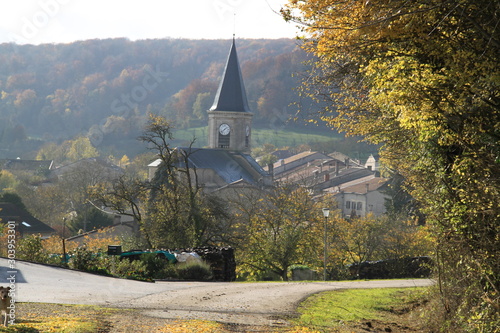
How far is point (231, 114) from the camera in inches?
3300

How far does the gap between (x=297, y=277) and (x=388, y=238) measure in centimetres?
1025

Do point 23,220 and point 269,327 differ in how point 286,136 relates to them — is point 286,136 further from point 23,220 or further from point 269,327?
point 269,327

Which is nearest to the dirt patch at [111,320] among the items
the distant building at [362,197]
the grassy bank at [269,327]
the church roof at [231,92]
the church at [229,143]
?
the grassy bank at [269,327]

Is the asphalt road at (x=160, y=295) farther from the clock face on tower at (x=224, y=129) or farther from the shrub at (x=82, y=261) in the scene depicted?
the clock face on tower at (x=224, y=129)

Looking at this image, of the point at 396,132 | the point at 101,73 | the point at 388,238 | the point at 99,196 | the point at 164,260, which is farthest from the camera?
the point at 101,73

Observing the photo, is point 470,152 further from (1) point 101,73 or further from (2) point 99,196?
(1) point 101,73

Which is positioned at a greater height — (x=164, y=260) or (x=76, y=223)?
(x=76, y=223)

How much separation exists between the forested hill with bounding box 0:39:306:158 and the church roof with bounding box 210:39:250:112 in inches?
1040

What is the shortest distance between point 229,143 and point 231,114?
5.13m

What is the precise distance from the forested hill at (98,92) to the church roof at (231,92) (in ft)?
86.6

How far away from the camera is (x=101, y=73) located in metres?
136

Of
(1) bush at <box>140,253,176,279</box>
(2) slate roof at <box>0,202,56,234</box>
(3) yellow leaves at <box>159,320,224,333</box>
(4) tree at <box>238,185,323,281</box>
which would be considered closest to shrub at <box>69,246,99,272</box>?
(1) bush at <box>140,253,176,279</box>

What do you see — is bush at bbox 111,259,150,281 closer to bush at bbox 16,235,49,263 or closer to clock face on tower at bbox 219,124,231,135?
bush at bbox 16,235,49,263

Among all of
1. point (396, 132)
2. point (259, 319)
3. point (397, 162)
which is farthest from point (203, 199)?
point (259, 319)
